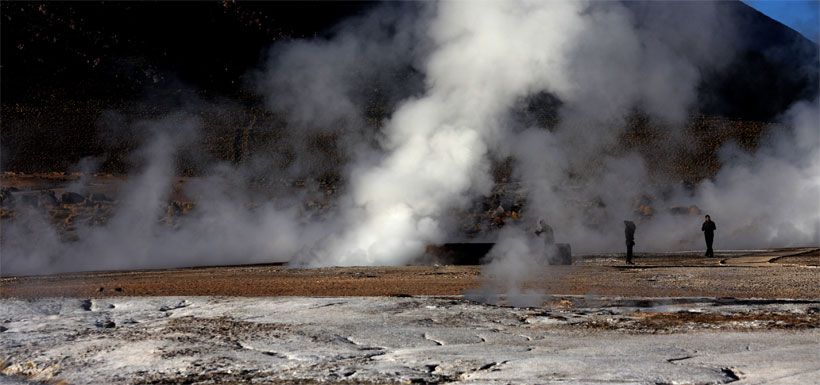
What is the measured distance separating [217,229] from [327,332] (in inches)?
881

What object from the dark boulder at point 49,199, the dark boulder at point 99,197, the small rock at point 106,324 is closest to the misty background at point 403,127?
the dark boulder at point 99,197

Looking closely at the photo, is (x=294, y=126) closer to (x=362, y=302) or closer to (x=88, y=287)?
(x=88, y=287)

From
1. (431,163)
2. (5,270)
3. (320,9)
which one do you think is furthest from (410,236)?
(320,9)

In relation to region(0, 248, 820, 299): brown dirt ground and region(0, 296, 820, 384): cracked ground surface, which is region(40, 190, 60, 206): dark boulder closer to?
region(0, 248, 820, 299): brown dirt ground

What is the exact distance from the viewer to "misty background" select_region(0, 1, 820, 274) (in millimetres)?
23547

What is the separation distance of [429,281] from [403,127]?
8.43 m

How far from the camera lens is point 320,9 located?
6419 centimetres

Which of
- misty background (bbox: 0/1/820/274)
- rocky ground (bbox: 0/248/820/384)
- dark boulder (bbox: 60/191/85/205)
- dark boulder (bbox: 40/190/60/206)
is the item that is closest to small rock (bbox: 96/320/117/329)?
rocky ground (bbox: 0/248/820/384)

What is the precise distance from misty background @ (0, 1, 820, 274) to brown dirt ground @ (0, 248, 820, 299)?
2139 mm

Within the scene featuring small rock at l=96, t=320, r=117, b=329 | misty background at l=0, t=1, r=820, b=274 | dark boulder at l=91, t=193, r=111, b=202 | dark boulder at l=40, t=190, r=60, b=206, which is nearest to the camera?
small rock at l=96, t=320, r=117, b=329

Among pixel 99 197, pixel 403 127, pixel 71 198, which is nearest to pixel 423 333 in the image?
pixel 403 127

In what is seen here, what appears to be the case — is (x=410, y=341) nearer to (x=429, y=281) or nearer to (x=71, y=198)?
(x=429, y=281)

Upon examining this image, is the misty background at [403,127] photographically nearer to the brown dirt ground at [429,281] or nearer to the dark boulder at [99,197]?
the dark boulder at [99,197]

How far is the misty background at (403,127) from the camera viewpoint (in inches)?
927
